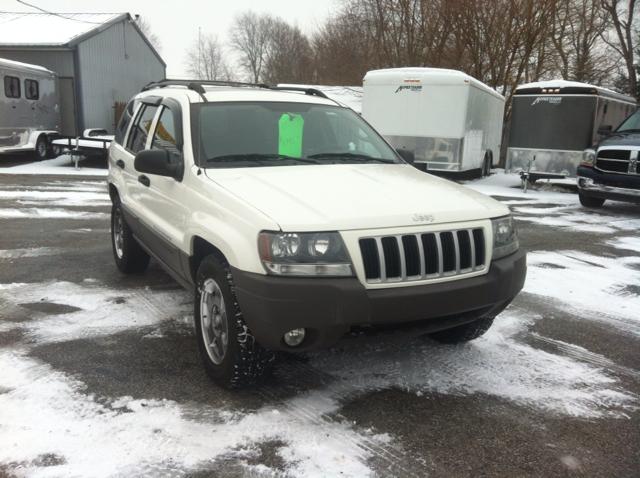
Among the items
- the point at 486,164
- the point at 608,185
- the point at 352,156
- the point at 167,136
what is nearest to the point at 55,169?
the point at 486,164

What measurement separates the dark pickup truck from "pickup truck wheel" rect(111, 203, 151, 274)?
8.80 meters

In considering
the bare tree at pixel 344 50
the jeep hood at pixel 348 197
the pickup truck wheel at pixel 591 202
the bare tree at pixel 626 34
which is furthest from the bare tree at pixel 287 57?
the jeep hood at pixel 348 197

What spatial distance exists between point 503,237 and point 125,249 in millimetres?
3769

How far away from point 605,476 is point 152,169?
3200 mm

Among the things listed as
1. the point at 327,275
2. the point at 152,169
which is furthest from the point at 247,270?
the point at 152,169

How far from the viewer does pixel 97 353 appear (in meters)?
4.00

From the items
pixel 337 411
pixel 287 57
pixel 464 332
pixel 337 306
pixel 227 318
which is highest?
pixel 287 57

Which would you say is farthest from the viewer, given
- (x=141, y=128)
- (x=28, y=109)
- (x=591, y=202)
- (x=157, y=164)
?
(x=28, y=109)

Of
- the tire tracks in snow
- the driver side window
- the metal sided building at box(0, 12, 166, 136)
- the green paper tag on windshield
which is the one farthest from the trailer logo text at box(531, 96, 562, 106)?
the metal sided building at box(0, 12, 166, 136)

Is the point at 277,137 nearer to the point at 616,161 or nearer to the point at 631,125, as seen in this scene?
the point at 616,161

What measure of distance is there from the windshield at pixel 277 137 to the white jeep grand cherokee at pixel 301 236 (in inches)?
0.5

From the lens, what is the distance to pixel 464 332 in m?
4.14

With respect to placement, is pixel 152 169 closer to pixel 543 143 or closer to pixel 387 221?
pixel 387 221

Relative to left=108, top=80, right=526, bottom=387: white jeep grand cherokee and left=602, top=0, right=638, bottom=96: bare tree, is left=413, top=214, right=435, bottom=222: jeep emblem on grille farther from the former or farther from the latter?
left=602, top=0, right=638, bottom=96: bare tree
